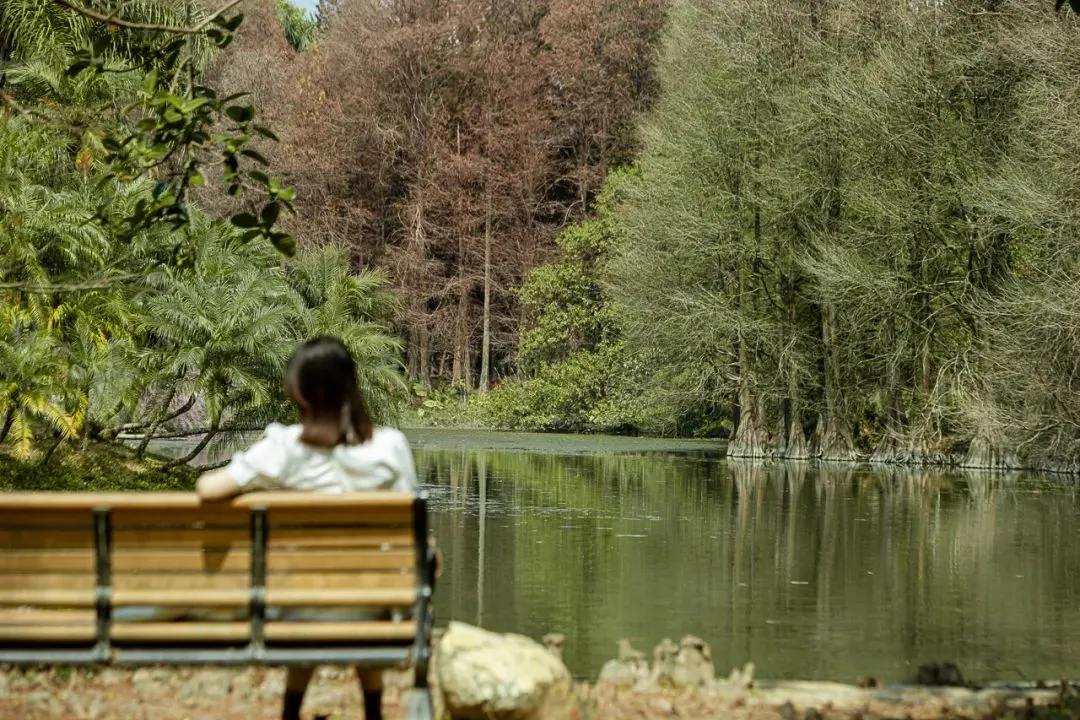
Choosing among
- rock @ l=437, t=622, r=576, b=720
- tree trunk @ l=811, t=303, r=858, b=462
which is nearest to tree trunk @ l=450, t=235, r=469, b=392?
tree trunk @ l=811, t=303, r=858, b=462

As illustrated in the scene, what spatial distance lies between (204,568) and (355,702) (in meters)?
1.37

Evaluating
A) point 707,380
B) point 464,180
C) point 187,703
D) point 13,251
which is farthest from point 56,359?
point 464,180

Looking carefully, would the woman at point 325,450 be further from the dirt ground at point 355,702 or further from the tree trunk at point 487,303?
the tree trunk at point 487,303

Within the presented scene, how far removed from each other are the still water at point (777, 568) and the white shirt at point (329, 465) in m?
3.06

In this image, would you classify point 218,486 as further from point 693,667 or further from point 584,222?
point 584,222

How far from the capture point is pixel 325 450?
18.6 feet

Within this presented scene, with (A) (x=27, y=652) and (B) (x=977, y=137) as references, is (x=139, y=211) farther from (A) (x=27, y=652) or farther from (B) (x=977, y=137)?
(B) (x=977, y=137)

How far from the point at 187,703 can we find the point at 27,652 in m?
1.08

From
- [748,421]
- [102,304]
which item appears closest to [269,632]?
[102,304]

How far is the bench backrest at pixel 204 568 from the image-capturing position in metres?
5.42

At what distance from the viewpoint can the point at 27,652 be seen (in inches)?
220

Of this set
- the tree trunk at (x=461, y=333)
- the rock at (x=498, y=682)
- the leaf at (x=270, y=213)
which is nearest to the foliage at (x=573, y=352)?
the tree trunk at (x=461, y=333)

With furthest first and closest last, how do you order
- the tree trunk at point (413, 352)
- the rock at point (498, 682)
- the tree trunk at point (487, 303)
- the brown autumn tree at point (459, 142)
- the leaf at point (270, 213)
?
1. the tree trunk at point (413, 352)
2. the tree trunk at point (487, 303)
3. the brown autumn tree at point (459, 142)
4. the leaf at point (270, 213)
5. the rock at point (498, 682)

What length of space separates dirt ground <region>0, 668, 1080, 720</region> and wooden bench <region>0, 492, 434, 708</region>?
0.56 meters
